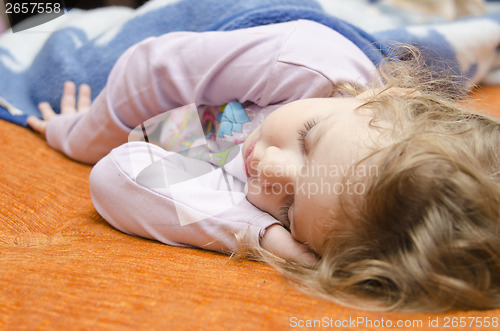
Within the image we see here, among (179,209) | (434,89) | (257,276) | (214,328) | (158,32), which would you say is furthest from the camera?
(158,32)

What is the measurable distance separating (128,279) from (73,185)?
0.45 m

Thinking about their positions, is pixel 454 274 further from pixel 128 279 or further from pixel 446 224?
pixel 128 279

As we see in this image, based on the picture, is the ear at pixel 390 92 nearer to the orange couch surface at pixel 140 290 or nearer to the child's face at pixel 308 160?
the child's face at pixel 308 160

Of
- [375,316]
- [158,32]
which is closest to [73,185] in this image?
[158,32]

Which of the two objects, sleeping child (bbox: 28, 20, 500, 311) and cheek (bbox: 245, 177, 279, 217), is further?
cheek (bbox: 245, 177, 279, 217)

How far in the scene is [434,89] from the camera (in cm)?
86

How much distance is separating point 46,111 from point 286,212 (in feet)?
2.73

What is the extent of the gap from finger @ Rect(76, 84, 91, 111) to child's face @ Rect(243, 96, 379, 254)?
64 centimetres

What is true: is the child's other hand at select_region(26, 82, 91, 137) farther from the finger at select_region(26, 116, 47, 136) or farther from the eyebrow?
the eyebrow

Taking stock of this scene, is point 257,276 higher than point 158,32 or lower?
lower

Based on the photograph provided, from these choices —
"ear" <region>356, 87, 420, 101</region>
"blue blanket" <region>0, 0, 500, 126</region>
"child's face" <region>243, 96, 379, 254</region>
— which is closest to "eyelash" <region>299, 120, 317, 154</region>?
"child's face" <region>243, 96, 379, 254</region>

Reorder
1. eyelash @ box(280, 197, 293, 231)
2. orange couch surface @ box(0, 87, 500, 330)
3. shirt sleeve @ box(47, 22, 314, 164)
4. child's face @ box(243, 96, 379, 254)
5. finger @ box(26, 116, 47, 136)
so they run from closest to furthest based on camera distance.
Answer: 1. orange couch surface @ box(0, 87, 500, 330)
2. child's face @ box(243, 96, 379, 254)
3. eyelash @ box(280, 197, 293, 231)
4. shirt sleeve @ box(47, 22, 314, 164)
5. finger @ box(26, 116, 47, 136)

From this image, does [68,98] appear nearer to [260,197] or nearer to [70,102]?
[70,102]

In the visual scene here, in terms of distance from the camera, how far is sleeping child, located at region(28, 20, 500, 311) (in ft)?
1.74
